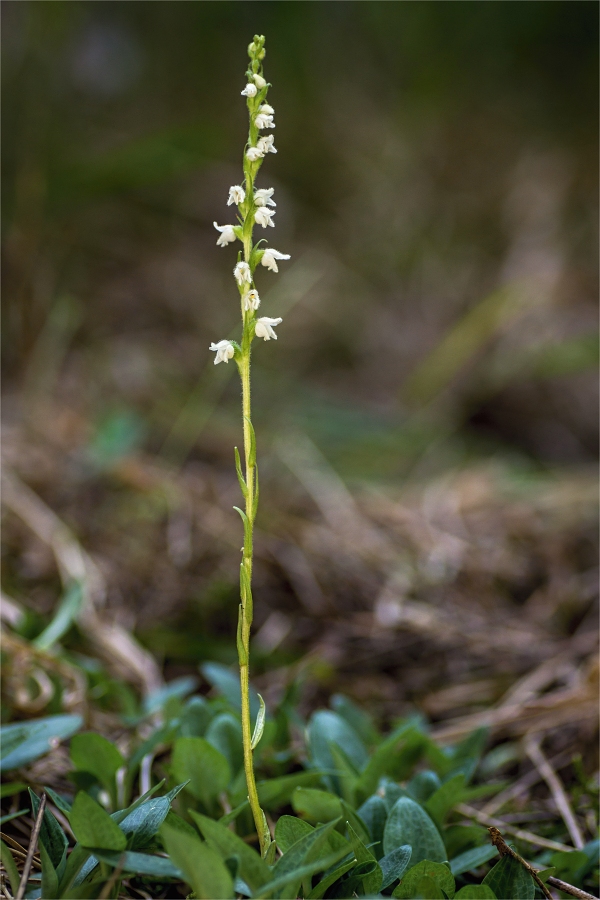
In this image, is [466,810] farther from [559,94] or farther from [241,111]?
[559,94]

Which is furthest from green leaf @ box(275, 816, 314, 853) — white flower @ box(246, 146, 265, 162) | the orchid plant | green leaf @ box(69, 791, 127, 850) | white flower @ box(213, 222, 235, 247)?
white flower @ box(246, 146, 265, 162)

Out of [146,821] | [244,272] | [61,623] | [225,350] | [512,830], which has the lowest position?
[512,830]

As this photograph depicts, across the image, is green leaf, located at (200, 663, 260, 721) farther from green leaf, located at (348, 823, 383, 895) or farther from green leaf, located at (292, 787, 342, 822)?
green leaf, located at (348, 823, 383, 895)

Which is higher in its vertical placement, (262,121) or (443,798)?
(262,121)

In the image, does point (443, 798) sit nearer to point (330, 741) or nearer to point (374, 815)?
point (374, 815)

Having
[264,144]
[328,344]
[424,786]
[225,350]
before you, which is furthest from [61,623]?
[328,344]

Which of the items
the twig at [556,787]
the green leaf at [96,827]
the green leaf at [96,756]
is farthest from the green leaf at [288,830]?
the twig at [556,787]
